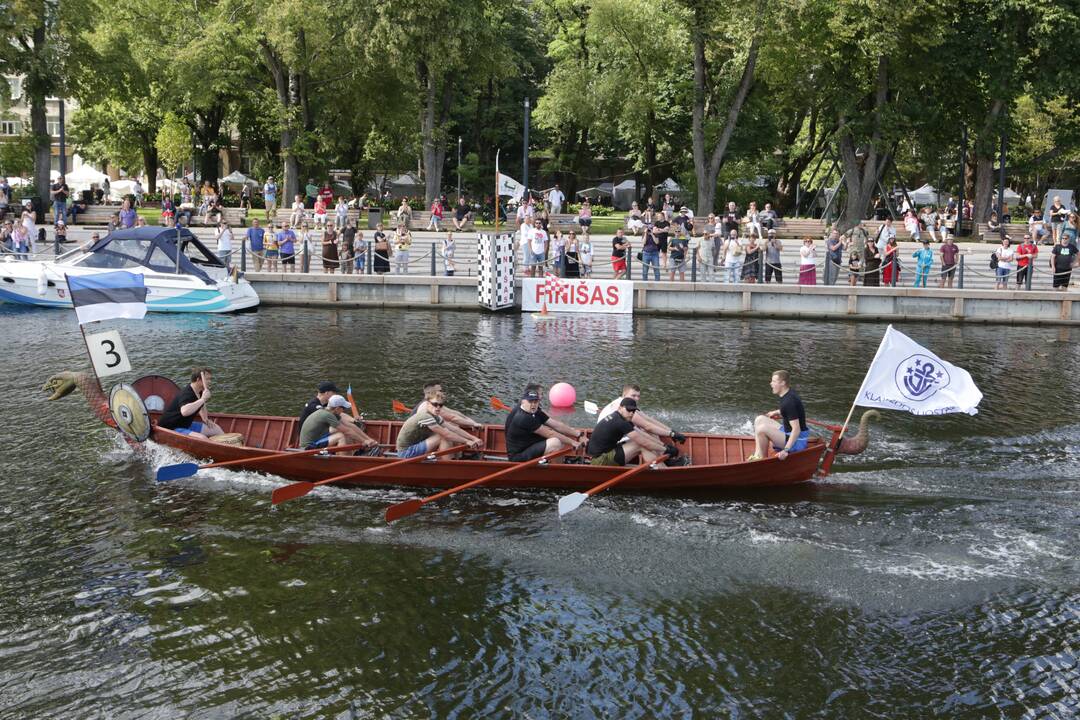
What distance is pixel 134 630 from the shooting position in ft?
38.0

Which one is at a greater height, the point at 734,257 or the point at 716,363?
the point at 734,257

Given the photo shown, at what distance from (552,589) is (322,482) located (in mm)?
4086

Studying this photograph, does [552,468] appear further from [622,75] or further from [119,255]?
[622,75]

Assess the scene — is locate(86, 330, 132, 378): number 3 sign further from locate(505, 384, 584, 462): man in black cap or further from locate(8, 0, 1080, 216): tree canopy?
locate(8, 0, 1080, 216): tree canopy

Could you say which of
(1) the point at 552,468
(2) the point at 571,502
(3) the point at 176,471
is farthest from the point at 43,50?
(2) the point at 571,502

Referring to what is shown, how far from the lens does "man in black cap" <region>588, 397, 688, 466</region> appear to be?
15695 mm

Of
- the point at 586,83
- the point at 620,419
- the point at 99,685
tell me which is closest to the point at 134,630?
the point at 99,685

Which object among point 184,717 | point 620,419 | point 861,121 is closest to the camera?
point 184,717

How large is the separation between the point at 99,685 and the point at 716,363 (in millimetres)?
17083

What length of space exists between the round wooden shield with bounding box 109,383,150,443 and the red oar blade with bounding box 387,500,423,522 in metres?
4.58

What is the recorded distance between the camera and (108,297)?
17219mm

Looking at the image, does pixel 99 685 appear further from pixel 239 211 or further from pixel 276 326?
pixel 239 211

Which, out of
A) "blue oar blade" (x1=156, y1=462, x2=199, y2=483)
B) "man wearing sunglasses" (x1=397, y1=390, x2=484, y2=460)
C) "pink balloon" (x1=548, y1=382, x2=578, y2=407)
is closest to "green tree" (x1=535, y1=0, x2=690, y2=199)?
"pink balloon" (x1=548, y1=382, x2=578, y2=407)

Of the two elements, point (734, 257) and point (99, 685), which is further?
point (734, 257)
